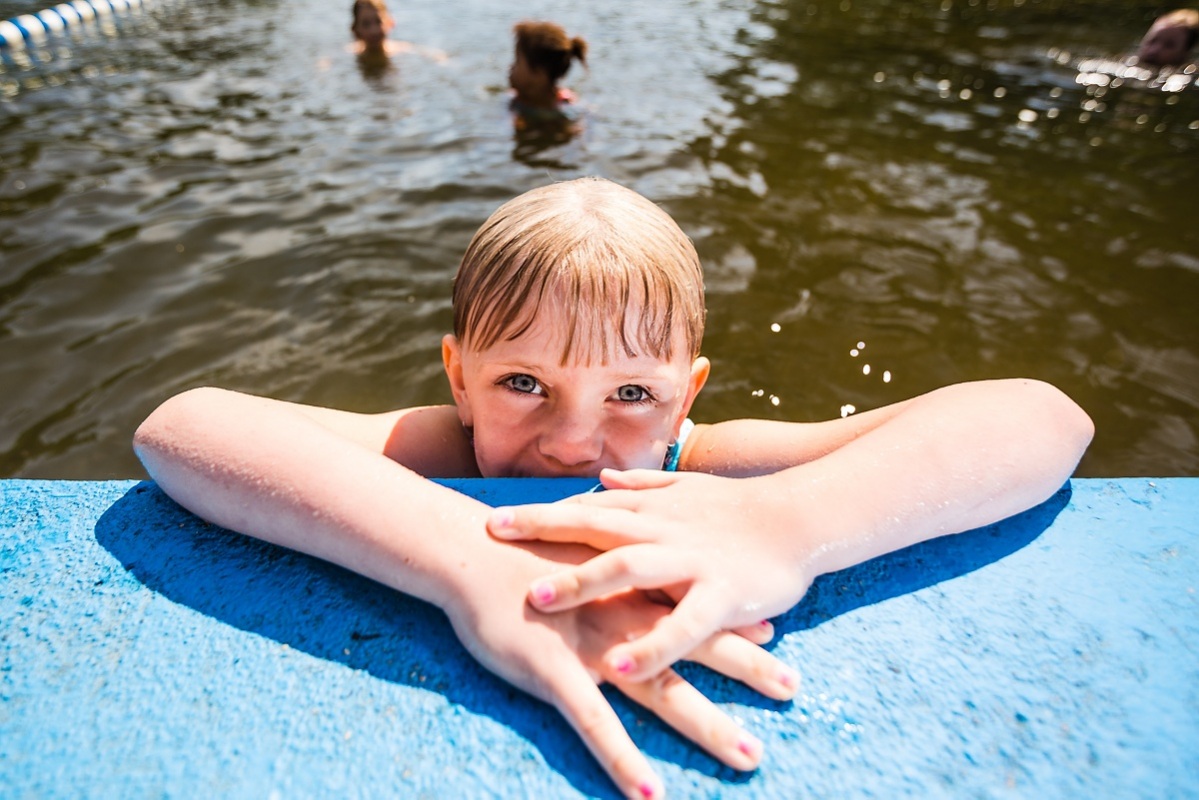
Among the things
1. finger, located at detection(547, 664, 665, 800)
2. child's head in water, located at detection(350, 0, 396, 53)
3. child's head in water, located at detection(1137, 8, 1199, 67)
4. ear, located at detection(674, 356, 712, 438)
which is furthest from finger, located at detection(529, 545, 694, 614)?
child's head in water, located at detection(1137, 8, 1199, 67)

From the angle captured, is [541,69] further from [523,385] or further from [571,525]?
[571,525]

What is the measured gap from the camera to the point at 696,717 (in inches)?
42.1

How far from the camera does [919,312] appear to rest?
3.89 meters

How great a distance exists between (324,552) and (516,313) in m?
0.62

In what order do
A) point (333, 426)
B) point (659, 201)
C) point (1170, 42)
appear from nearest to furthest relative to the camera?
point (333, 426)
point (659, 201)
point (1170, 42)

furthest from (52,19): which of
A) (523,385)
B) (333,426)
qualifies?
(523,385)

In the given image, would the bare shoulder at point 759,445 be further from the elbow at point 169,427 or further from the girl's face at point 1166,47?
the girl's face at point 1166,47

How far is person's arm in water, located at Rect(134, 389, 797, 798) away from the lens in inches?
42.3

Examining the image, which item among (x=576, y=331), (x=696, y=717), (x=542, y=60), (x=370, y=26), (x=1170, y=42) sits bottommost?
(x=370, y=26)

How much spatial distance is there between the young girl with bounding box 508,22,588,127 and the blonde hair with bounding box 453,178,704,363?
563cm

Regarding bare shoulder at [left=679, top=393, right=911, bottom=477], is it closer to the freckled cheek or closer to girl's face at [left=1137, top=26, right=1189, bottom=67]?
the freckled cheek

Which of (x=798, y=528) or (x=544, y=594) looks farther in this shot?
(x=798, y=528)

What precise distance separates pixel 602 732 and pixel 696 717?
14 centimetres

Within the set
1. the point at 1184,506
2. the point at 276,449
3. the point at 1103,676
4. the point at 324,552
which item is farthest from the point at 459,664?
the point at 1184,506
